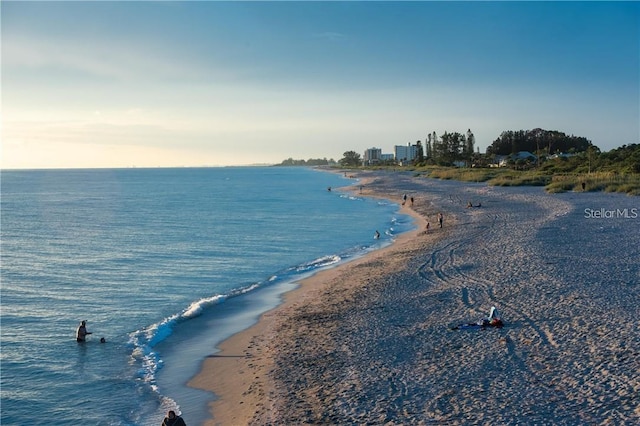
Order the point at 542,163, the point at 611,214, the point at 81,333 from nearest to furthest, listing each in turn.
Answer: the point at 81,333, the point at 611,214, the point at 542,163

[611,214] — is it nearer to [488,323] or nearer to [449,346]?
[488,323]

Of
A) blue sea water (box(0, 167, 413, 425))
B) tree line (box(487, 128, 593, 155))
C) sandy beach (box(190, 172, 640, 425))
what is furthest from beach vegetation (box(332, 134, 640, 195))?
sandy beach (box(190, 172, 640, 425))

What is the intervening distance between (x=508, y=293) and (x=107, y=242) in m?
31.8

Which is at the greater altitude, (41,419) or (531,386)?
(531,386)

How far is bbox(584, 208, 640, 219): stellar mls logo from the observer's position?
121 ft

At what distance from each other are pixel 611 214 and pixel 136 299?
3294 cm

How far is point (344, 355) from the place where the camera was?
558 inches

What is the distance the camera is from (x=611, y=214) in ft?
126

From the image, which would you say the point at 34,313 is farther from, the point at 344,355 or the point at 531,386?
the point at 531,386

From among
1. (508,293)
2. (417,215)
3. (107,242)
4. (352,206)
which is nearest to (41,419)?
(508,293)

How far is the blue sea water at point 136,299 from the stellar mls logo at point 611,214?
564 inches

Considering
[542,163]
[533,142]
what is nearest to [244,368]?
[542,163]

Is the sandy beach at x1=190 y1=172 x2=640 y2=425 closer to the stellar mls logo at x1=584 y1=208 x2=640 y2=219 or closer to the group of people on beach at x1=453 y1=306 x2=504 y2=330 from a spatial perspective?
the group of people on beach at x1=453 y1=306 x2=504 y2=330

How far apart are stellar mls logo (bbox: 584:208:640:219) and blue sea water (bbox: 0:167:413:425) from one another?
1432cm
